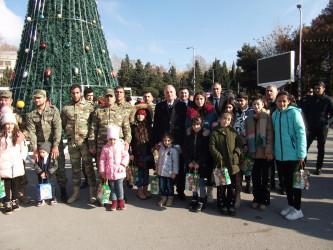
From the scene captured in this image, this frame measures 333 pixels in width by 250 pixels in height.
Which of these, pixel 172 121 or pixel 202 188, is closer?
pixel 202 188

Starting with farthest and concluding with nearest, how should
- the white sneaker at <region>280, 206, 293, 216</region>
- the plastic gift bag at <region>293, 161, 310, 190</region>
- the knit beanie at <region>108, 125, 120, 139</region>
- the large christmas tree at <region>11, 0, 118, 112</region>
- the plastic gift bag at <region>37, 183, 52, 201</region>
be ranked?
the large christmas tree at <region>11, 0, 118, 112</region>, the plastic gift bag at <region>37, 183, 52, 201</region>, the knit beanie at <region>108, 125, 120, 139</region>, the white sneaker at <region>280, 206, 293, 216</region>, the plastic gift bag at <region>293, 161, 310, 190</region>

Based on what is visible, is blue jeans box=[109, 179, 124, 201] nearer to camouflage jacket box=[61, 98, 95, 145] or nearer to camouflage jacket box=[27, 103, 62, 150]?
camouflage jacket box=[61, 98, 95, 145]

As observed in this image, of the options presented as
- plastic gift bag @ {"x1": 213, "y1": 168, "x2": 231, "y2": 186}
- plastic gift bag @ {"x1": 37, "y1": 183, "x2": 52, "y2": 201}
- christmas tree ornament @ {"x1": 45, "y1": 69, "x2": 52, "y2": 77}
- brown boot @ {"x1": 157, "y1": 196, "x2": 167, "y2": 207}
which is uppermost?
christmas tree ornament @ {"x1": 45, "y1": 69, "x2": 52, "y2": 77}

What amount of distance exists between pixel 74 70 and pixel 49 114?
4.44 metres

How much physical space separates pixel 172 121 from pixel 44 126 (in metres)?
2.19

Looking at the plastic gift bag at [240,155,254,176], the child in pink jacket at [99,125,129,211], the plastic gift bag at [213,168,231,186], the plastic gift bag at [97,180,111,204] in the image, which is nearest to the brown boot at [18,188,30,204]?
the plastic gift bag at [97,180,111,204]

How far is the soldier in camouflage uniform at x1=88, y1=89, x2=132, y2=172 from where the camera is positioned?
4227mm

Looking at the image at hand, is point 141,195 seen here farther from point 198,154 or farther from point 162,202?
point 198,154

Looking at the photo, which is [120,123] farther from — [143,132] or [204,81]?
[204,81]

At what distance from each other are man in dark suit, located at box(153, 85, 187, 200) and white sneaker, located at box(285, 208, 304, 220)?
5.45 feet

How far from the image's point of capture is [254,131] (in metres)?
3.89

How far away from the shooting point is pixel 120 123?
4.35 metres

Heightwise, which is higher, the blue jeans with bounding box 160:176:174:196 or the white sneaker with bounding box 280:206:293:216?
the blue jeans with bounding box 160:176:174:196

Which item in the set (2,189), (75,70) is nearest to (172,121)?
(2,189)
